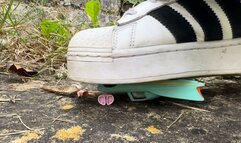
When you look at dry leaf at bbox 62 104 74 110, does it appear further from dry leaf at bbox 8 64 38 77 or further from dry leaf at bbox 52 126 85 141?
dry leaf at bbox 8 64 38 77

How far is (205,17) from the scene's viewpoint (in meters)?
0.98

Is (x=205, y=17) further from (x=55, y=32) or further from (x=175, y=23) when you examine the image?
(x=55, y=32)

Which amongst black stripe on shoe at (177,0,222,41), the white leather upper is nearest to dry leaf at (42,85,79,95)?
the white leather upper

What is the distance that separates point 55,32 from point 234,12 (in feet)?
3.22

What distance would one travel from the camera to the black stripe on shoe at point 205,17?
973 millimetres

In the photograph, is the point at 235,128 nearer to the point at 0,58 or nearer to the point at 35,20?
the point at 0,58

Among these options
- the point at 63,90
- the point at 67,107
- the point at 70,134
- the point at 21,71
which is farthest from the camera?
the point at 21,71

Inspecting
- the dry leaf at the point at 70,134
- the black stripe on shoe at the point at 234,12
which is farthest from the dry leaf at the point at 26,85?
the black stripe on shoe at the point at 234,12

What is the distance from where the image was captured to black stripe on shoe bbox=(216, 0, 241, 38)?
3.25ft

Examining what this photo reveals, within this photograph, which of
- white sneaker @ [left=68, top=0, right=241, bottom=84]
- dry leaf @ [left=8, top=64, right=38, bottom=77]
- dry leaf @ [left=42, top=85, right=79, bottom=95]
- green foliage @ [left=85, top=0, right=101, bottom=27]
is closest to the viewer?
white sneaker @ [left=68, top=0, right=241, bottom=84]

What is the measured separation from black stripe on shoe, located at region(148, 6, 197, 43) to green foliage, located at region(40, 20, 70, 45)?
793 mm

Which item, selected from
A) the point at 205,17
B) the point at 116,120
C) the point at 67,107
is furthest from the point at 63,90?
the point at 205,17

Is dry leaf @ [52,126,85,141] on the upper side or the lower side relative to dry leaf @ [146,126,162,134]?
upper

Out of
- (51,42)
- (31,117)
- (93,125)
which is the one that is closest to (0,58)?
(51,42)
